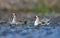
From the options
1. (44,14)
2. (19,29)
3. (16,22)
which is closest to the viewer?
(19,29)

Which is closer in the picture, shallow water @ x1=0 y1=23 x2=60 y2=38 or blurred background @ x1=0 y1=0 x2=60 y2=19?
shallow water @ x1=0 y1=23 x2=60 y2=38

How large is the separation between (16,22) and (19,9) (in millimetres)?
4215

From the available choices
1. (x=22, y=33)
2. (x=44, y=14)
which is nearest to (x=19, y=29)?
(x=22, y=33)

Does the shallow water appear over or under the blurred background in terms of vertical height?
under

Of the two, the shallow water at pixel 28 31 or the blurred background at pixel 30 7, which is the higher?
the blurred background at pixel 30 7

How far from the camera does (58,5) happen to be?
18.1 metres

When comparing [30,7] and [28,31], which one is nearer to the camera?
[28,31]

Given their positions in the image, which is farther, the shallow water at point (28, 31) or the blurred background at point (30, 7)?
the blurred background at point (30, 7)

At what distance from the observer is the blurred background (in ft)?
57.9

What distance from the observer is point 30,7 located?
1800 cm

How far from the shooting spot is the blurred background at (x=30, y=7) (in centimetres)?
1765

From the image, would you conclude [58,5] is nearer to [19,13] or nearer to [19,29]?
[19,13]

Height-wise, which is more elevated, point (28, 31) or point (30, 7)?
point (30, 7)

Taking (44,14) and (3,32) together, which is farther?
(44,14)
